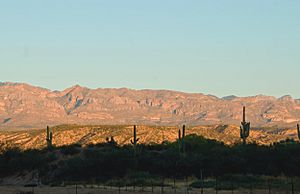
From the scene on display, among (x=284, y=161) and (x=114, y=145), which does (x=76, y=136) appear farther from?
(x=284, y=161)

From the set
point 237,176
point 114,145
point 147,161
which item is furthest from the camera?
point 114,145

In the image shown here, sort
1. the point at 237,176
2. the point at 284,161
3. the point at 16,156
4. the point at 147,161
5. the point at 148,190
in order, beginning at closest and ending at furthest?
the point at 148,190 < the point at 237,176 < the point at 284,161 < the point at 147,161 < the point at 16,156

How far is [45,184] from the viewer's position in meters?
64.3

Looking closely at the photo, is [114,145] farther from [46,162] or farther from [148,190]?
[148,190]

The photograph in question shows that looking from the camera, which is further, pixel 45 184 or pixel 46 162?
pixel 46 162

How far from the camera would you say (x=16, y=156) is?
75562 millimetres

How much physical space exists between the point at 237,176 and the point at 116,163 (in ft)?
49.9

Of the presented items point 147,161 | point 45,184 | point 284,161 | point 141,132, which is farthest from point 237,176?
point 141,132

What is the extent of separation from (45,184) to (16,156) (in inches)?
499

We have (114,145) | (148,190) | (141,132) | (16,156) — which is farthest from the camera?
(141,132)

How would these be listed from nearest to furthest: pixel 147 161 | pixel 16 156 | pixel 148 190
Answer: pixel 148 190, pixel 147 161, pixel 16 156

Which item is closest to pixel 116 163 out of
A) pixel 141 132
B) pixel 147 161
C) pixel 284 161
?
pixel 147 161

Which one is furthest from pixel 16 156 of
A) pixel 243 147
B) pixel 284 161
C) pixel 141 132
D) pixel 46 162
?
pixel 141 132

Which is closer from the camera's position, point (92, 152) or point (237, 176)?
point (237, 176)
